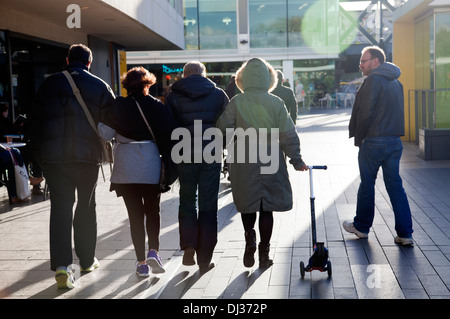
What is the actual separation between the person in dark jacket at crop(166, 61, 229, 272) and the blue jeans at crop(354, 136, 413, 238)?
1.67 metres

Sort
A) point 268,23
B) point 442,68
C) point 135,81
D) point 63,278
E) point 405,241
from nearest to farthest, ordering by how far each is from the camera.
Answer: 1. point 63,278
2. point 135,81
3. point 405,241
4. point 442,68
5. point 268,23

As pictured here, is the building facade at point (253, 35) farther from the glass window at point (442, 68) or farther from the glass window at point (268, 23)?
the glass window at point (442, 68)

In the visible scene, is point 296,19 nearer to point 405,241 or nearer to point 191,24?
point 191,24

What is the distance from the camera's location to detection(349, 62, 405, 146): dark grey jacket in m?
6.61

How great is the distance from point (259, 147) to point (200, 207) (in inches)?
31.1

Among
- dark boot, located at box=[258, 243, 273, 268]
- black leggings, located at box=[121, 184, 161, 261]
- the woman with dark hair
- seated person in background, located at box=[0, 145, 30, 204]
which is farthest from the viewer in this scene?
seated person in background, located at box=[0, 145, 30, 204]

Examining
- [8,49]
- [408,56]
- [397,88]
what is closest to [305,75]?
[408,56]

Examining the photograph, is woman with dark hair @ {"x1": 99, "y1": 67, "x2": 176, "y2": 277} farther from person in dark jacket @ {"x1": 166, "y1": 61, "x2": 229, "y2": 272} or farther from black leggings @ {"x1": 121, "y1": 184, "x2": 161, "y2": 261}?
person in dark jacket @ {"x1": 166, "y1": 61, "x2": 229, "y2": 272}

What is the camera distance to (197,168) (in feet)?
19.5

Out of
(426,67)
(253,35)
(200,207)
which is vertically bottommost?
(200,207)

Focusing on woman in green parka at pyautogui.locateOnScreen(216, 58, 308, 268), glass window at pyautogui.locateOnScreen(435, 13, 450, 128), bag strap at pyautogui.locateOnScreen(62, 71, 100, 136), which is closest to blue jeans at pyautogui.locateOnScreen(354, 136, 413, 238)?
woman in green parka at pyautogui.locateOnScreen(216, 58, 308, 268)

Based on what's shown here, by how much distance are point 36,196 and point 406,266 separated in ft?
22.1

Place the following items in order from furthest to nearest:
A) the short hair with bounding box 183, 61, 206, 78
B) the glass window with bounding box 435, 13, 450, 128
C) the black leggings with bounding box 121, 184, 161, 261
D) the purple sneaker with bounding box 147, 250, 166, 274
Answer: the glass window with bounding box 435, 13, 450, 128
the short hair with bounding box 183, 61, 206, 78
the purple sneaker with bounding box 147, 250, 166, 274
the black leggings with bounding box 121, 184, 161, 261

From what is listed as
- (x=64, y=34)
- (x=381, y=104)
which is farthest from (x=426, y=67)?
(x=381, y=104)
